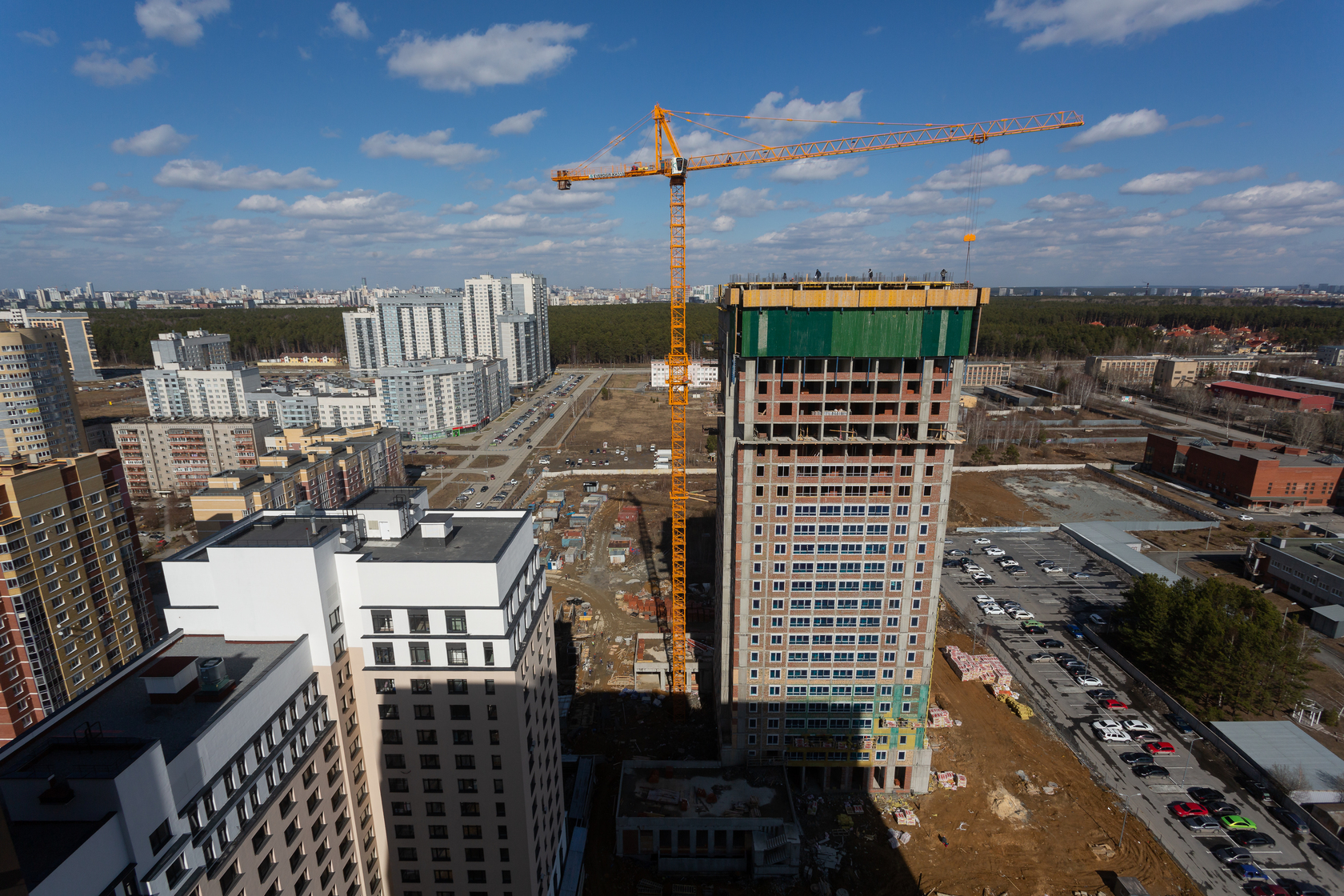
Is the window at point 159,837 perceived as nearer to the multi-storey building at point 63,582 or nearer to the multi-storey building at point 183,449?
the multi-storey building at point 63,582

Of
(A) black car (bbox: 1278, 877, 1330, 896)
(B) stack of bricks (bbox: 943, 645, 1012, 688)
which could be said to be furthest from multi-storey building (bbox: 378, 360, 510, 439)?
(A) black car (bbox: 1278, 877, 1330, 896)

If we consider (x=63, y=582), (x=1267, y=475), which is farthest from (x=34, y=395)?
(x=1267, y=475)

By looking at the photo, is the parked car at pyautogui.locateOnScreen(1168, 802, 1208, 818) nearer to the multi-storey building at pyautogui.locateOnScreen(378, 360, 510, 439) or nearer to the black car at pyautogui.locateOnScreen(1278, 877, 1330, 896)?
the black car at pyautogui.locateOnScreen(1278, 877, 1330, 896)

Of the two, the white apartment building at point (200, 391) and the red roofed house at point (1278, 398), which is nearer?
the white apartment building at point (200, 391)

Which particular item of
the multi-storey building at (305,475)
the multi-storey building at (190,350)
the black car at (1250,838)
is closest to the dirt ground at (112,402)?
the multi-storey building at (190,350)

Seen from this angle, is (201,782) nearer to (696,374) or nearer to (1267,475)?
(1267,475)

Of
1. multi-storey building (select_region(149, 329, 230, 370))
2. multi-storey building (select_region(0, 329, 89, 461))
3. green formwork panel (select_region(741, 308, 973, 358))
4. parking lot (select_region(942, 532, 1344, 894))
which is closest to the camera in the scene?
green formwork panel (select_region(741, 308, 973, 358))

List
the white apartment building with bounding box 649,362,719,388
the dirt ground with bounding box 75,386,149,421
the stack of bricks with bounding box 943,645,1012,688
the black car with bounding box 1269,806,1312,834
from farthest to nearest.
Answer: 1. the white apartment building with bounding box 649,362,719,388
2. the dirt ground with bounding box 75,386,149,421
3. the stack of bricks with bounding box 943,645,1012,688
4. the black car with bounding box 1269,806,1312,834
